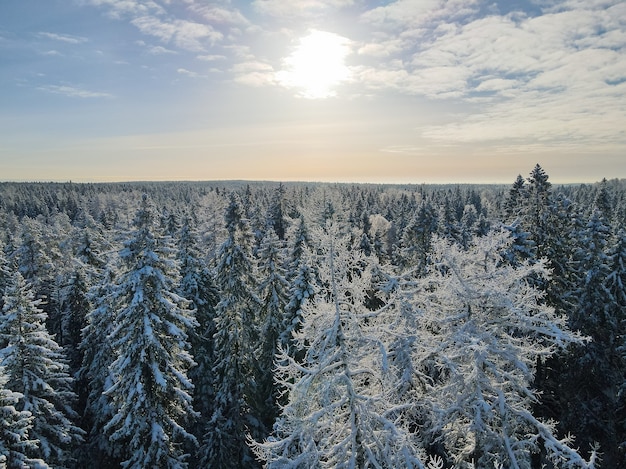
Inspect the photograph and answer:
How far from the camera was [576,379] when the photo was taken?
82.8ft

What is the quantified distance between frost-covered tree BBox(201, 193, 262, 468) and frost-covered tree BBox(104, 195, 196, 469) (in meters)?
7.03

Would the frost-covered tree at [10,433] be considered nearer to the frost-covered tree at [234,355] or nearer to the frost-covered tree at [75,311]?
the frost-covered tree at [234,355]

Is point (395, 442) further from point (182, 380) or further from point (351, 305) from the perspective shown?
point (182, 380)

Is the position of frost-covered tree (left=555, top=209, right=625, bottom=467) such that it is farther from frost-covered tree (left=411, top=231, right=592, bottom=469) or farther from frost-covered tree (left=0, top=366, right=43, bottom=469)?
frost-covered tree (left=0, top=366, right=43, bottom=469)

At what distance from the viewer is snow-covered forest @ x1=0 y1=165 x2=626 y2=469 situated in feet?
32.1

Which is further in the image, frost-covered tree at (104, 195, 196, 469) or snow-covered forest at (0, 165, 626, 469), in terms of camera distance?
frost-covered tree at (104, 195, 196, 469)

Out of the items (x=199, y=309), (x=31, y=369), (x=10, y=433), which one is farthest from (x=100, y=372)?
(x=10, y=433)

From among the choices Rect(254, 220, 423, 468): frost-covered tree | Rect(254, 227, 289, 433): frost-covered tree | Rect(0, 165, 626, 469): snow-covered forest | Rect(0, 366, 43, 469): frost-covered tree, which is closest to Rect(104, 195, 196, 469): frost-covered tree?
Rect(0, 165, 626, 469): snow-covered forest

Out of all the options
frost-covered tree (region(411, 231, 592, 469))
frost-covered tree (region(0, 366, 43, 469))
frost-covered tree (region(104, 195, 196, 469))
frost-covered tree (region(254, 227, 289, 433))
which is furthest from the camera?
frost-covered tree (region(254, 227, 289, 433))

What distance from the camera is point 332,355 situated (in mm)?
9234

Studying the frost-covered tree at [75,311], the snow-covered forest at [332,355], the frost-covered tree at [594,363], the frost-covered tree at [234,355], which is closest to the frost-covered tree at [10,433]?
the snow-covered forest at [332,355]

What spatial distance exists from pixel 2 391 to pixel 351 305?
1259 centimetres

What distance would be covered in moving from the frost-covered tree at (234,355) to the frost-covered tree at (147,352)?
7.03 m

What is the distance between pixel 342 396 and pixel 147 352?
35.7 ft
